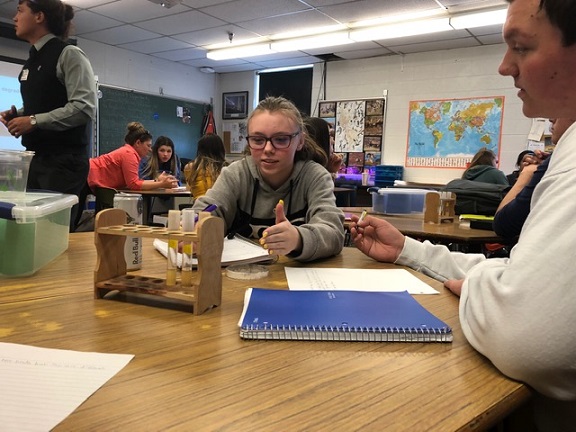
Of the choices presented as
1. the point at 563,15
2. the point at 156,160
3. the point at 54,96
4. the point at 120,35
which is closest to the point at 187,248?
the point at 563,15

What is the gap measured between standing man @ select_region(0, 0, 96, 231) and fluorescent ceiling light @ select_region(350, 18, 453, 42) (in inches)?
143

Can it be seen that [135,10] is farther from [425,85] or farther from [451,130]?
[451,130]

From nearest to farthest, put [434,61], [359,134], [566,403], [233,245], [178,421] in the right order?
[178,421] < [566,403] < [233,245] < [434,61] < [359,134]

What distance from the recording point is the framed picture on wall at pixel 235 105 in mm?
7611

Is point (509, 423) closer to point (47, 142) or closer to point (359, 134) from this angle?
point (47, 142)

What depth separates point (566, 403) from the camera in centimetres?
65

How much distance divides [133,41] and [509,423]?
632 centimetres

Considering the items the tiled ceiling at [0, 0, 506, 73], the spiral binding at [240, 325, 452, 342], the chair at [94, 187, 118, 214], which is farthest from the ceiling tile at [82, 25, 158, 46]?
the spiral binding at [240, 325, 452, 342]

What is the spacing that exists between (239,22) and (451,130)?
9.42 feet

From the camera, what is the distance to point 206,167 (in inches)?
149

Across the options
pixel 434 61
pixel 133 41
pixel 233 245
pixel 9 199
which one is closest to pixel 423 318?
pixel 233 245

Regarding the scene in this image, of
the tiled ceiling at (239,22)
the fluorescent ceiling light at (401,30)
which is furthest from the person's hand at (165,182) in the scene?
the fluorescent ceiling light at (401,30)

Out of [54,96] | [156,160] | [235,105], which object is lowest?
[156,160]

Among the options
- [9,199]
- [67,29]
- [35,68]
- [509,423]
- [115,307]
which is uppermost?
[67,29]
